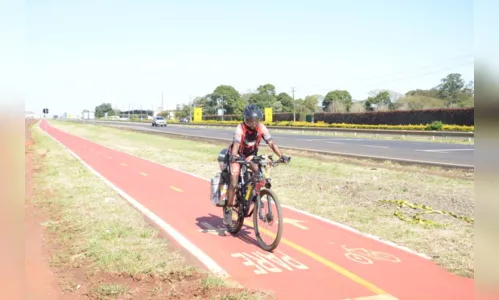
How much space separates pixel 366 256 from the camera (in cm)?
558

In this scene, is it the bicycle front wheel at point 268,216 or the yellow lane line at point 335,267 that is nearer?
the yellow lane line at point 335,267

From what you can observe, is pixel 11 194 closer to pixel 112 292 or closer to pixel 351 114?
pixel 112 292

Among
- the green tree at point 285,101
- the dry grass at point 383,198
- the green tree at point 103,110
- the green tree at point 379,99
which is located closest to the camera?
the dry grass at point 383,198

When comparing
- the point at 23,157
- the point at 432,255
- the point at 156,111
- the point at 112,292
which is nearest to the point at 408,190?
the point at 432,255

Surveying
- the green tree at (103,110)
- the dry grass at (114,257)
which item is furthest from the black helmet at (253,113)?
the green tree at (103,110)

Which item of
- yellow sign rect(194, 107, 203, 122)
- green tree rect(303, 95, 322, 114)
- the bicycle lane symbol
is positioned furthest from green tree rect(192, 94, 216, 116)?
the bicycle lane symbol

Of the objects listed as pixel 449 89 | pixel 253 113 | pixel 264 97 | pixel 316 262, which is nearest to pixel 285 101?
pixel 264 97

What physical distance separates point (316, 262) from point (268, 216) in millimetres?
937

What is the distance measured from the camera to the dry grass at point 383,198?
6086 millimetres

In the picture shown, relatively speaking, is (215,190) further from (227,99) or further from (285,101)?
(285,101)

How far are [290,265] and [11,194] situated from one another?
419cm

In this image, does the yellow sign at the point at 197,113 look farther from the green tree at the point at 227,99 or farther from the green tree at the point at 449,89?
the green tree at the point at 449,89

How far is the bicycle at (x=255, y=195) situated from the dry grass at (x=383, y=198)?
1897mm

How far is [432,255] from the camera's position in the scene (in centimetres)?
562
